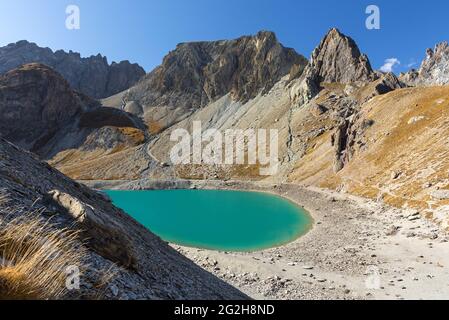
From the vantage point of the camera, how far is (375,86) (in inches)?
5172

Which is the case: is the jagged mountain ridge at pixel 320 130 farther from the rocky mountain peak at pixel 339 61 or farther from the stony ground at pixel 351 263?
the stony ground at pixel 351 263

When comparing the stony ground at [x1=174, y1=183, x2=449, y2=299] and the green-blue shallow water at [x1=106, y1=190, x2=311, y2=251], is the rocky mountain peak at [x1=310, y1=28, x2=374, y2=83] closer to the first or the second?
the green-blue shallow water at [x1=106, y1=190, x2=311, y2=251]

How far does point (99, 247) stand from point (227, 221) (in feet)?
171

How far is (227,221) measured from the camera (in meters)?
62.4

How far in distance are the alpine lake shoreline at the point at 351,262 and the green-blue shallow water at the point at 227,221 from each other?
4.45 meters

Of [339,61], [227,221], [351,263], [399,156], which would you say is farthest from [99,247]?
[339,61]

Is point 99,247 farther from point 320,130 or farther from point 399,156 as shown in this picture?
point 320,130

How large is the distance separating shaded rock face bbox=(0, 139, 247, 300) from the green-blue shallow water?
1187 inches

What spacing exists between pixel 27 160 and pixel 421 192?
56287mm

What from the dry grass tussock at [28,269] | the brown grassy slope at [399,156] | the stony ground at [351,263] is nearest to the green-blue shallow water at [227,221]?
the stony ground at [351,263]

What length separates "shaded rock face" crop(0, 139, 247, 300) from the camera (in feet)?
30.7

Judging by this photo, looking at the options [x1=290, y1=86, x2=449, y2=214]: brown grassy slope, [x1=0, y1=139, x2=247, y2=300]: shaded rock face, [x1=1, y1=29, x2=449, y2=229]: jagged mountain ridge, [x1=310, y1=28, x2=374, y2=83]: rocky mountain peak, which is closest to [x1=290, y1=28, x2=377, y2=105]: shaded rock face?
[x1=310, y1=28, x2=374, y2=83]: rocky mountain peak

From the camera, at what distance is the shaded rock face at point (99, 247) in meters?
9.36
